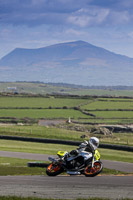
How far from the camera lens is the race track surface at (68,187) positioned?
17.2 meters

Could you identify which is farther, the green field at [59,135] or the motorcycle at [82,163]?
the green field at [59,135]

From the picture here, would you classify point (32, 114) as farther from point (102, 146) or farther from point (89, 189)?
point (89, 189)

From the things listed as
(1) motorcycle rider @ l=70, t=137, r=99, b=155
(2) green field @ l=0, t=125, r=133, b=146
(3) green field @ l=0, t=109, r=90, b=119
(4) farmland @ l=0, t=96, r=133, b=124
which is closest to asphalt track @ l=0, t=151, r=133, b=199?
(1) motorcycle rider @ l=70, t=137, r=99, b=155

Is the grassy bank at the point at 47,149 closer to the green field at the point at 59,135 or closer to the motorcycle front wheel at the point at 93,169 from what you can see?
the green field at the point at 59,135

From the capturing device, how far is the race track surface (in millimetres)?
17198

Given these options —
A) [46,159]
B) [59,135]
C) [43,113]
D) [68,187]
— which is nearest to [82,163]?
[68,187]

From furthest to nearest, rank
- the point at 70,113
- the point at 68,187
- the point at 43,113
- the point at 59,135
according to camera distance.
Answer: the point at 70,113
the point at 43,113
the point at 59,135
the point at 68,187

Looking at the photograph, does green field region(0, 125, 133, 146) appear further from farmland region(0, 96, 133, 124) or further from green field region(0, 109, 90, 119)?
green field region(0, 109, 90, 119)

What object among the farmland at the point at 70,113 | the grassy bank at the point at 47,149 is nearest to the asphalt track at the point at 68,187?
the grassy bank at the point at 47,149

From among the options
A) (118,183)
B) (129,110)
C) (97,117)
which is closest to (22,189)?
(118,183)

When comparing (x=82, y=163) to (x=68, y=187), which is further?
(x=82, y=163)

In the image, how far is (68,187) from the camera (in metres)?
18.4

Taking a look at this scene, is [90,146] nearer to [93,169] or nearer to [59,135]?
[93,169]

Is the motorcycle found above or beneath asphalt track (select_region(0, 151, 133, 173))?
above
